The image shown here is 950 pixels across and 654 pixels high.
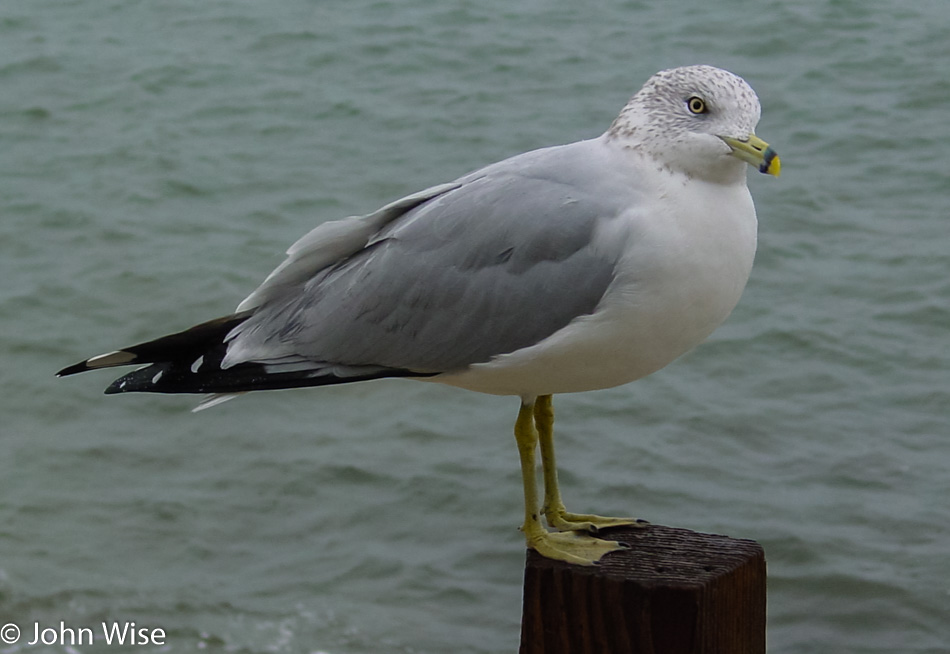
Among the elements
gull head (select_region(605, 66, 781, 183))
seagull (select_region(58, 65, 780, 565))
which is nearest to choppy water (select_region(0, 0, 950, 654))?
seagull (select_region(58, 65, 780, 565))

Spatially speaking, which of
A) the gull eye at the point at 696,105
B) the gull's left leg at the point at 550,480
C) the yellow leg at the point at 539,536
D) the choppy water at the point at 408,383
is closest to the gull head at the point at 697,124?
the gull eye at the point at 696,105

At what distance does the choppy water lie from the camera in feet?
14.8

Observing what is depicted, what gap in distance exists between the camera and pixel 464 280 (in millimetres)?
2680

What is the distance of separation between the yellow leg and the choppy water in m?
1.55

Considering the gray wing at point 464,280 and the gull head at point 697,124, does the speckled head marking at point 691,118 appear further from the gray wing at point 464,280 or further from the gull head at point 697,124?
the gray wing at point 464,280

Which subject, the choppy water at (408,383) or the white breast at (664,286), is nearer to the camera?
the white breast at (664,286)

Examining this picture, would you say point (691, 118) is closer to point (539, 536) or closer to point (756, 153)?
point (756, 153)

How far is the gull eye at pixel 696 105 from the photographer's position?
8.10 ft

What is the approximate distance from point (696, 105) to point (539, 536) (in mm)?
928

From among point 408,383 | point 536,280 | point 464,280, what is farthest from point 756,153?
point 408,383

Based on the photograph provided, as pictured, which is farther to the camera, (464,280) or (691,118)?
(464,280)

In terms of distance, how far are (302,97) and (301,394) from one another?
9.53ft

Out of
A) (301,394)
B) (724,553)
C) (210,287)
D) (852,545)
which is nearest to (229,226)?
(210,287)

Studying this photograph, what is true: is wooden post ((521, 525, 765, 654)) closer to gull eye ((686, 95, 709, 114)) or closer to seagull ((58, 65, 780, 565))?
seagull ((58, 65, 780, 565))
